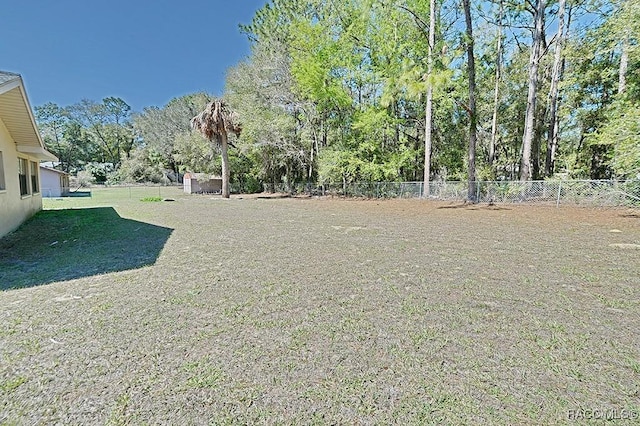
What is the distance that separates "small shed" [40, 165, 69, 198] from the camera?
2284 centimetres

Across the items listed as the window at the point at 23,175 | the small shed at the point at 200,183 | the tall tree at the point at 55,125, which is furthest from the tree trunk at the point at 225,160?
the tall tree at the point at 55,125

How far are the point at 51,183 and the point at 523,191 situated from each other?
32719mm

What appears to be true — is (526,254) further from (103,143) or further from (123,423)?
(103,143)

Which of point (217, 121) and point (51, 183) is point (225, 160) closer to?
point (217, 121)

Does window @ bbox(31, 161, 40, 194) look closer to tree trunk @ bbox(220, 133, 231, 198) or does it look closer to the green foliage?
tree trunk @ bbox(220, 133, 231, 198)

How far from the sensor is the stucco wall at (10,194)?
23.1ft

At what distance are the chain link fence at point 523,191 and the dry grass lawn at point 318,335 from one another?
796 cm

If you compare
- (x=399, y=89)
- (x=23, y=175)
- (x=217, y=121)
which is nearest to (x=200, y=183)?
(x=217, y=121)

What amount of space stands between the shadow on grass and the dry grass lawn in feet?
0.21

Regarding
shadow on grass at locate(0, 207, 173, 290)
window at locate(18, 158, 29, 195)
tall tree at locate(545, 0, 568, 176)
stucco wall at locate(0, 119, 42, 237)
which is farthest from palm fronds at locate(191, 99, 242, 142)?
tall tree at locate(545, 0, 568, 176)

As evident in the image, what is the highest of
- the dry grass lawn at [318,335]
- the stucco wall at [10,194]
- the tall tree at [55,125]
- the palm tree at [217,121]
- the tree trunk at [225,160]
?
the tall tree at [55,125]

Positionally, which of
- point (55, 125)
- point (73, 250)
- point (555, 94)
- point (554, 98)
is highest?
point (55, 125)

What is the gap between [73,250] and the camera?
599cm

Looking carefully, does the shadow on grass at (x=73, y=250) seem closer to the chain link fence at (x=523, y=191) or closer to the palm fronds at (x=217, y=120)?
the palm fronds at (x=217, y=120)
